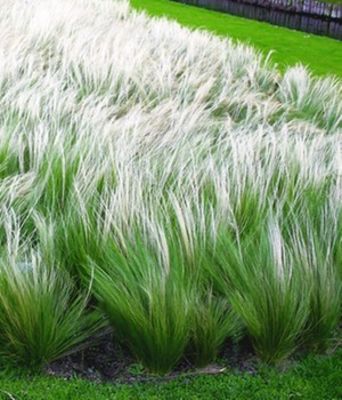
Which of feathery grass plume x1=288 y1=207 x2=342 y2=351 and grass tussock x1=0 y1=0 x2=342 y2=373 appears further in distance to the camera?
feathery grass plume x1=288 y1=207 x2=342 y2=351

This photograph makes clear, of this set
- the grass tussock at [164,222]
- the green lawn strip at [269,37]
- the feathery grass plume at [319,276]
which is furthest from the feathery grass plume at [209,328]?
the green lawn strip at [269,37]

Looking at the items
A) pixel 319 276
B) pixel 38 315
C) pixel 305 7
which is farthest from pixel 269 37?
pixel 38 315

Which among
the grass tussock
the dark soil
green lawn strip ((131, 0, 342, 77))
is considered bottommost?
the dark soil

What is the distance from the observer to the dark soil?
2.26 metres

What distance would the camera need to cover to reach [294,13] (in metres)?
9.38

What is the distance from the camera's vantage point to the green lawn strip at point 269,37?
7395 mm

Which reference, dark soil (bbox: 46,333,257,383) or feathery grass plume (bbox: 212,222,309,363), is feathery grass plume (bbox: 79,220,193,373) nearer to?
dark soil (bbox: 46,333,257,383)

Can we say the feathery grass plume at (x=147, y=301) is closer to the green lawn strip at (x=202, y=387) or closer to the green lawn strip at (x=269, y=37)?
the green lawn strip at (x=202, y=387)

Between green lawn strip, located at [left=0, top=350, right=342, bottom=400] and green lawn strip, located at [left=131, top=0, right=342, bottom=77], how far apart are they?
196 inches

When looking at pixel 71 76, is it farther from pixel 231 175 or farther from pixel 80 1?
pixel 80 1

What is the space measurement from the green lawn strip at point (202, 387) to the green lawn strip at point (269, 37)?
497cm

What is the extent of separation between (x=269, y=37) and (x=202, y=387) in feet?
22.6

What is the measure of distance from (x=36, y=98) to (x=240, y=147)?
1.23m

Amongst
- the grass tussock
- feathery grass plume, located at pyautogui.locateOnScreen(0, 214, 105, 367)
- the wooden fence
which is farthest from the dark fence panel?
feathery grass plume, located at pyautogui.locateOnScreen(0, 214, 105, 367)
